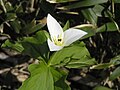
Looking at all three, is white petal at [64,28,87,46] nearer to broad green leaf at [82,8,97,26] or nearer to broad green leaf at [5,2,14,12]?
broad green leaf at [82,8,97,26]

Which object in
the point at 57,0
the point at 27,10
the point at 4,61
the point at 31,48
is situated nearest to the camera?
the point at 31,48

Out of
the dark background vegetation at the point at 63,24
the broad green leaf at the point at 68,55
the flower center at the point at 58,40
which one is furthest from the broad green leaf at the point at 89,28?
the flower center at the point at 58,40

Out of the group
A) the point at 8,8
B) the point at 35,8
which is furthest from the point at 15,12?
the point at 35,8

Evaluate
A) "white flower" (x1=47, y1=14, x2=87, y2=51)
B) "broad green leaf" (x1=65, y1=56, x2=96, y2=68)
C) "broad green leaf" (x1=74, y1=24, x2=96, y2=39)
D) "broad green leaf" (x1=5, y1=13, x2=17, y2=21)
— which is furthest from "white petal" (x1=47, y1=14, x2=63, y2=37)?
"broad green leaf" (x1=5, y1=13, x2=17, y2=21)

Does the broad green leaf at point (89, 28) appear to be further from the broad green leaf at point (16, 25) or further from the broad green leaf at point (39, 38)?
the broad green leaf at point (16, 25)

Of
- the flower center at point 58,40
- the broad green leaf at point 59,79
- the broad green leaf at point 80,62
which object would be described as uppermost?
the flower center at point 58,40

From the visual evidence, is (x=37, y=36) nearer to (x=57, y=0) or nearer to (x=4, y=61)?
(x=57, y=0)
